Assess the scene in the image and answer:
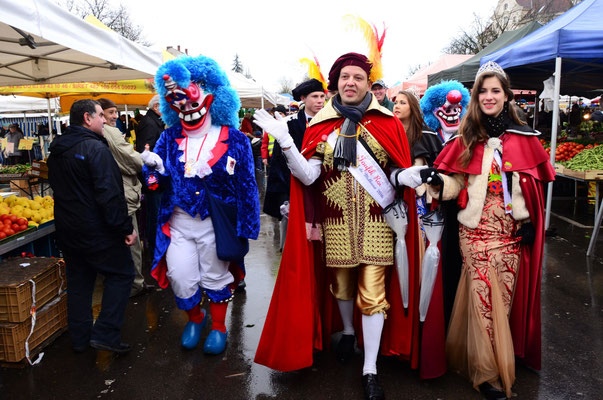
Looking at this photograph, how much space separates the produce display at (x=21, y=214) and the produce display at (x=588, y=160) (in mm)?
7151

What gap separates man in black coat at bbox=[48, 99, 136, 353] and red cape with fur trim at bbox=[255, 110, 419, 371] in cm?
127

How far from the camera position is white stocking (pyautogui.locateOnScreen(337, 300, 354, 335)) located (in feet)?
10.5

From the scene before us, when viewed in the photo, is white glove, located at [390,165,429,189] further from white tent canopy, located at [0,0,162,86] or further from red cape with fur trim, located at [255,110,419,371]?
white tent canopy, located at [0,0,162,86]

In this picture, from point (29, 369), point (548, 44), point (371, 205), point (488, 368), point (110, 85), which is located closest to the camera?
point (488, 368)

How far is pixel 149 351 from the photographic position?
3.46m

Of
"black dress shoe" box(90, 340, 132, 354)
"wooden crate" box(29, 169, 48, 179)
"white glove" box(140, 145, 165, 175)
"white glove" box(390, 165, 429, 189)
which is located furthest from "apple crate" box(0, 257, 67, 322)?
"wooden crate" box(29, 169, 48, 179)

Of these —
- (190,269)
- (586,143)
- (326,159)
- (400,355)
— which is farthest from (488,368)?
(586,143)

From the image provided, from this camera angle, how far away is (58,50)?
4.32 metres

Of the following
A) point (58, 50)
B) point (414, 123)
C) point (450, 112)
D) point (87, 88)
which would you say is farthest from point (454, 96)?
point (87, 88)

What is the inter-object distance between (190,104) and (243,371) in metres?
1.98

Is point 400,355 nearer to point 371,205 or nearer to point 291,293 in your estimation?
point 291,293

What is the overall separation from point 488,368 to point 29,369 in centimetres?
319

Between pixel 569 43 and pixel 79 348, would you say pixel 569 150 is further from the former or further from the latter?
pixel 79 348

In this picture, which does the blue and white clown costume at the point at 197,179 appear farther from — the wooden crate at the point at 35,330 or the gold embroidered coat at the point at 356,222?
the wooden crate at the point at 35,330
